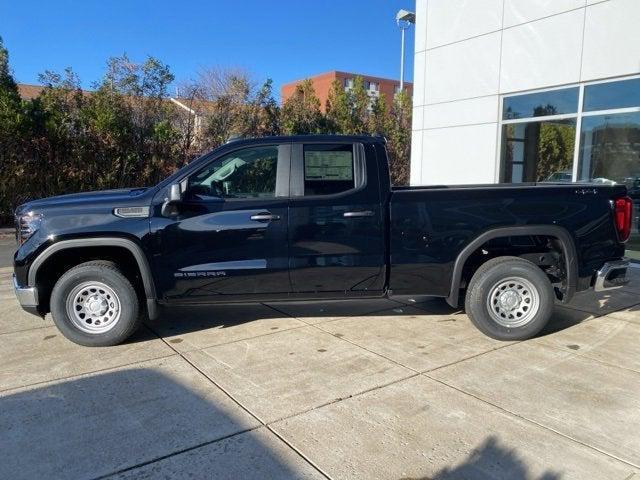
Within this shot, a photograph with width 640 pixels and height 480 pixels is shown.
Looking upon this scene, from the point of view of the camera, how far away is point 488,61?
1015 centimetres

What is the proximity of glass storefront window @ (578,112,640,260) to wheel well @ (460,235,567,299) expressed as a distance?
13.5 ft

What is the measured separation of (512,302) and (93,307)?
3.96 meters

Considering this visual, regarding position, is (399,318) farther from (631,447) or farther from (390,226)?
(631,447)

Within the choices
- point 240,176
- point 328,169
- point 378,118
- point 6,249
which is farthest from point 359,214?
point 378,118

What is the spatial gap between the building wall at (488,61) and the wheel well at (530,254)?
187 inches

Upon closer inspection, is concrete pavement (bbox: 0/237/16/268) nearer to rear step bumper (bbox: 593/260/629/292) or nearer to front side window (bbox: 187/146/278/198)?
front side window (bbox: 187/146/278/198)

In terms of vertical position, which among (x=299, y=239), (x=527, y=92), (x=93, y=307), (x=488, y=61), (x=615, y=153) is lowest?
(x=93, y=307)

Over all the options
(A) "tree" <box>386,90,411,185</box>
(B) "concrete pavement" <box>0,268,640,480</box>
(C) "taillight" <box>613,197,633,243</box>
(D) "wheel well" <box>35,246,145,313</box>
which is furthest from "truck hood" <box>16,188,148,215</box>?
(A) "tree" <box>386,90,411,185</box>

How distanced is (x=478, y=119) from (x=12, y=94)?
10.2 meters

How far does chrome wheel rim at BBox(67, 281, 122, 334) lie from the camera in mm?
4676

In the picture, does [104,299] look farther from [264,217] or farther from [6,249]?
[6,249]

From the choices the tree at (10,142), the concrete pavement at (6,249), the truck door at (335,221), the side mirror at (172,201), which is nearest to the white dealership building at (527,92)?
the truck door at (335,221)

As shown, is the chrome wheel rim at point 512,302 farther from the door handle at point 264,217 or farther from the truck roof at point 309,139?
the door handle at point 264,217

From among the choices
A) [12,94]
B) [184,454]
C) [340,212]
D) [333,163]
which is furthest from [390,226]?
[12,94]
